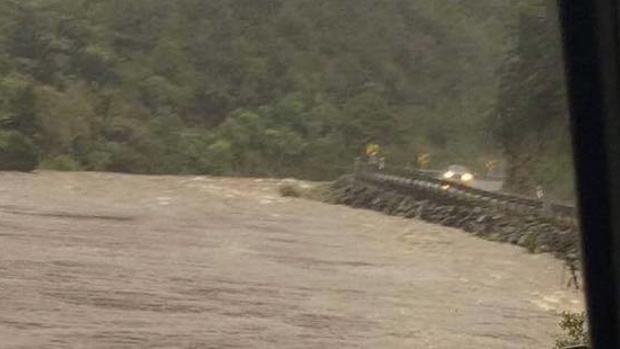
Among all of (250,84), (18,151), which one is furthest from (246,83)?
(18,151)

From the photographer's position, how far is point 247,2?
3.47 m

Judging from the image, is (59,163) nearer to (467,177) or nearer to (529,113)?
(467,177)

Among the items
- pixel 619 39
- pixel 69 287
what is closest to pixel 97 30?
pixel 69 287

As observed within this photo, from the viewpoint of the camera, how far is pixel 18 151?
3508 mm

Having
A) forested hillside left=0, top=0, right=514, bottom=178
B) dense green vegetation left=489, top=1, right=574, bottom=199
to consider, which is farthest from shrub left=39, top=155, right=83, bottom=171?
dense green vegetation left=489, top=1, right=574, bottom=199

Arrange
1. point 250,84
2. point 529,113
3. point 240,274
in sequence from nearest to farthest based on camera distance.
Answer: point 529,113 → point 240,274 → point 250,84

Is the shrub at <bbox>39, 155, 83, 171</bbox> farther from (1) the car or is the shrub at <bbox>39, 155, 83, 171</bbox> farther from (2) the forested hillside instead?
(1) the car

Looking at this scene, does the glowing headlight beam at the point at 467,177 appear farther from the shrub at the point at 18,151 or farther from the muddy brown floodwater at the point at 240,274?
the shrub at the point at 18,151

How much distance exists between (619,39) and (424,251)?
2107 mm

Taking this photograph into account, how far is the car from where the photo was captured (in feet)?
8.17

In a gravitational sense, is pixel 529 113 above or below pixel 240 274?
above

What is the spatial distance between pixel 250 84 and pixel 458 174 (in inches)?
43.3

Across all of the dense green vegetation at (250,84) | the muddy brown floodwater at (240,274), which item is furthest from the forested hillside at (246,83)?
the muddy brown floodwater at (240,274)

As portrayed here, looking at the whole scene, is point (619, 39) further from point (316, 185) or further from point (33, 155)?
point (33, 155)
